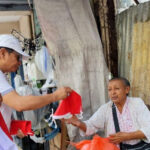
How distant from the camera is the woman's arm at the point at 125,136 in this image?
94.4 inches

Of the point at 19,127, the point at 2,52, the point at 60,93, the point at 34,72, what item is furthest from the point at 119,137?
the point at 34,72

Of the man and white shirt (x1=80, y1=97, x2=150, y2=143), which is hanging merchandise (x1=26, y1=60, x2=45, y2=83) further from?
the man

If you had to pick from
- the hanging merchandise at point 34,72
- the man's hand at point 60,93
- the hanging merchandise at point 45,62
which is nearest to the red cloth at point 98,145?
the man's hand at point 60,93

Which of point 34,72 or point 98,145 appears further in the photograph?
point 34,72

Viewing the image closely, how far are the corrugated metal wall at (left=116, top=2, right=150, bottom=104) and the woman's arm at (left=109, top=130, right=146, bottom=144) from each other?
2.71 ft

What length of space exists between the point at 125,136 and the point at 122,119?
0.83ft

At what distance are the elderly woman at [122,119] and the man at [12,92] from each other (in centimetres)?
79

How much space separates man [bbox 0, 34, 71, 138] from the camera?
185 centimetres

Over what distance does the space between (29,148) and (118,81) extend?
2965 mm

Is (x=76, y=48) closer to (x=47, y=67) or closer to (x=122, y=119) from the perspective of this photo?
(x=47, y=67)

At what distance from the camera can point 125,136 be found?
2.43 meters

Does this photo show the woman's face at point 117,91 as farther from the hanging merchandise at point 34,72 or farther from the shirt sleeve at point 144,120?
the hanging merchandise at point 34,72

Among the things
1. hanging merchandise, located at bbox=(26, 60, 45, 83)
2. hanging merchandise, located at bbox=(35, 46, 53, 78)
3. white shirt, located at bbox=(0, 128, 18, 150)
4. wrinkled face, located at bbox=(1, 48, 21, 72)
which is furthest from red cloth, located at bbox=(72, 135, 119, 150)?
hanging merchandise, located at bbox=(26, 60, 45, 83)

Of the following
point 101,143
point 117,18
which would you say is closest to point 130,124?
point 101,143
